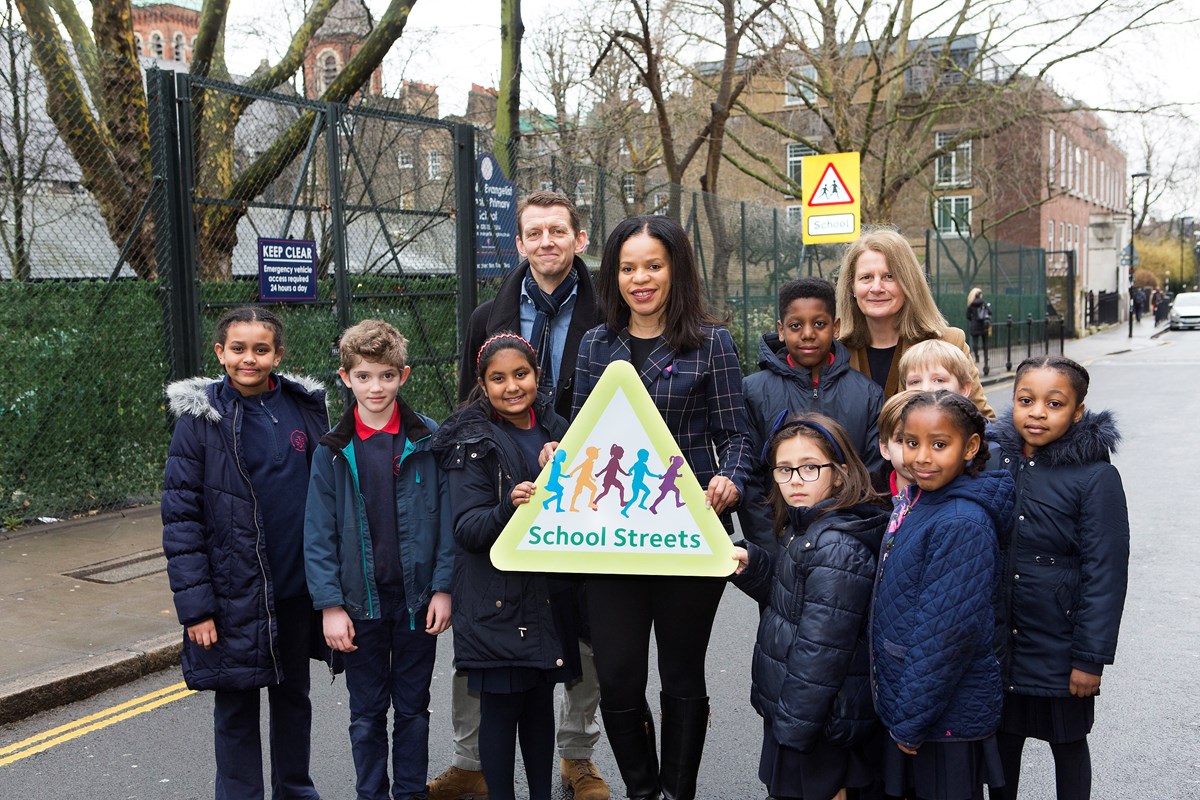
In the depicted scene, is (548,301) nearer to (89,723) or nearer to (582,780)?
(582,780)

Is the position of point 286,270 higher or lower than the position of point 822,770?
higher

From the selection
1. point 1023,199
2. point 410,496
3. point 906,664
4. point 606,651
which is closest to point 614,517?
point 606,651

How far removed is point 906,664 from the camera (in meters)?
2.80

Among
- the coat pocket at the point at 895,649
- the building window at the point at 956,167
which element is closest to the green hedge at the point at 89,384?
the coat pocket at the point at 895,649

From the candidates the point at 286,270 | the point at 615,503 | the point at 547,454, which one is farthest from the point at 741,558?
the point at 286,270

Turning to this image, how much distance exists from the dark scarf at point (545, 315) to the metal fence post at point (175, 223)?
16.6ft

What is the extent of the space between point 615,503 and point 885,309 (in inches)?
47.2

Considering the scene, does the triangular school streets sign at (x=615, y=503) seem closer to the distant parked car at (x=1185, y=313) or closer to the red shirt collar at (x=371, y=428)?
the red shirt collar at (x=371, y=428)

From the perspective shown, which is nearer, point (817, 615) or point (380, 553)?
point (817, 615)

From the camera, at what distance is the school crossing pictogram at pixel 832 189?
43.5 feet

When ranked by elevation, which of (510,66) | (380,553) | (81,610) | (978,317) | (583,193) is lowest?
(81,610)

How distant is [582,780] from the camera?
396cm

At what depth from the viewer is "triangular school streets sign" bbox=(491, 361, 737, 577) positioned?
3230 millimetres

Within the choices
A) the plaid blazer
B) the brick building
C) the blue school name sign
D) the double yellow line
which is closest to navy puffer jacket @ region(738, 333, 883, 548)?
the plaid blazer
